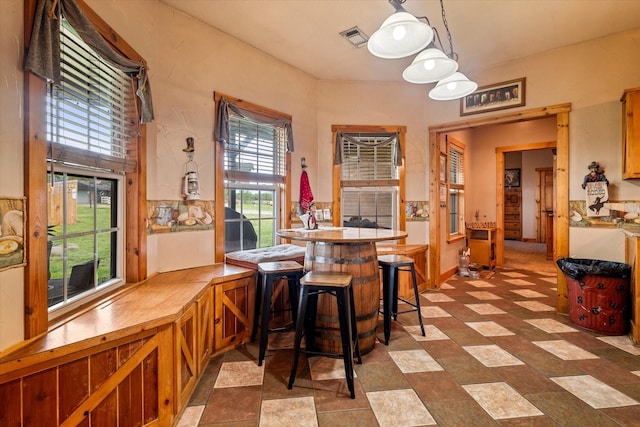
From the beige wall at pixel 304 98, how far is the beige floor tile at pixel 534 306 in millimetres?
753

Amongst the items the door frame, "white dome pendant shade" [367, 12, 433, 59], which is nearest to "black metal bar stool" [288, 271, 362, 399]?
"white dome pendant shade" [367, 12, 433, 59]

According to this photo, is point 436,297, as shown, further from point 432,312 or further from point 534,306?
point 534,306

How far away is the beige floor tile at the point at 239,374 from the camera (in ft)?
6.54

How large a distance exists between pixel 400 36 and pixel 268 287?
6.12 feet

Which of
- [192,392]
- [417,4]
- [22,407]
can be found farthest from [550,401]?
[417,4]

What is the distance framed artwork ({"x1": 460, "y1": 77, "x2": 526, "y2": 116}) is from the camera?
3449 millimetres

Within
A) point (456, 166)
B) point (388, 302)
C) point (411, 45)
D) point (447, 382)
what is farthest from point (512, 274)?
point (411, 45)

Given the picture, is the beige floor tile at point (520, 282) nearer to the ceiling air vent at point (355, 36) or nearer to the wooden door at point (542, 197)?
the ceiling air vent at point (355, 36)

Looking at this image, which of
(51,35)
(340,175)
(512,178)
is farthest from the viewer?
(512,178)

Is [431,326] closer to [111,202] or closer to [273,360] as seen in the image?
[273,360]

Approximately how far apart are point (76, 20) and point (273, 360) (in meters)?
2.41

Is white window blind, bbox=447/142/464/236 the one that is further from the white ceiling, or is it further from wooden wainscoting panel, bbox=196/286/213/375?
wooden wainscoting panel, bbox=196/286/213/375

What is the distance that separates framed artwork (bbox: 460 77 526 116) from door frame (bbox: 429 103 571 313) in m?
0.11

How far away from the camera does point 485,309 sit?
3.34m
